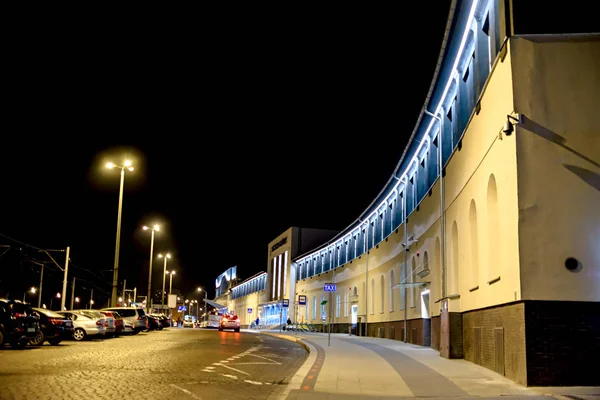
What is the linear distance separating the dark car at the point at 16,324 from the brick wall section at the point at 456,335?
44.3 ft

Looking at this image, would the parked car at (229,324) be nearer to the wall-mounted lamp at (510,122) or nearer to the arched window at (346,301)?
the arched window at (346,301)

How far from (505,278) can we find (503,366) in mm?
1901

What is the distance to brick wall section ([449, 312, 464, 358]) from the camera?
729 inches

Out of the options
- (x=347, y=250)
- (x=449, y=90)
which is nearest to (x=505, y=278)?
(x=449, y=90)

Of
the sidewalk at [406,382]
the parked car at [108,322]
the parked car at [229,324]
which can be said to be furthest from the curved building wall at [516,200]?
the parked car at [229,324]

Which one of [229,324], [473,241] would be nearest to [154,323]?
[229,324]

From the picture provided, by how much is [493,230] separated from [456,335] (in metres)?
4.68

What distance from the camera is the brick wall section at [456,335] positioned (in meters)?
18.5

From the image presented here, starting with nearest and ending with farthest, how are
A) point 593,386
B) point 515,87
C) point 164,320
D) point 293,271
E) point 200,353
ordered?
1. point 593,386
2. point 515,87
3. point 200,353
4. point 164,320
5. point 293,271

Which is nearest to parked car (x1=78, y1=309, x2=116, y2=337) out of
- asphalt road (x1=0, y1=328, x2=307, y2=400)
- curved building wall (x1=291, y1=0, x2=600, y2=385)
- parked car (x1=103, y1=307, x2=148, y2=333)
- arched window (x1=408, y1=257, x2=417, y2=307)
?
parked car (x1=103, y1=307, x2=148, y2=333)

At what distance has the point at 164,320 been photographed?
169 feet

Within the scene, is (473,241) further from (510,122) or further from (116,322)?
(116,322)

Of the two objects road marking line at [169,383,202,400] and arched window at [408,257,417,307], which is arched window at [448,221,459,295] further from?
road marking line at [169,383,202,400]

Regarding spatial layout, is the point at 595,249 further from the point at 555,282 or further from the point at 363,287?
the point at 363,287
